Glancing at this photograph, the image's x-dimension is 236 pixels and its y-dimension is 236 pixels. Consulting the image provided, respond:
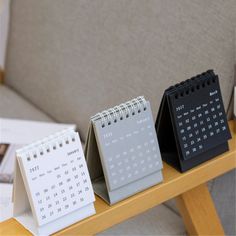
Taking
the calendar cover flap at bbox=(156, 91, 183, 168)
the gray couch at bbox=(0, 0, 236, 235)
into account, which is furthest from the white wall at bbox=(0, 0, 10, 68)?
the calendar cover flap at bbox=(156, 91, 183, 168)

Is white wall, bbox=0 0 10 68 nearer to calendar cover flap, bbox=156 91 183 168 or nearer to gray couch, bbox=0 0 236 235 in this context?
gray couch, bbox=0 0 236 235

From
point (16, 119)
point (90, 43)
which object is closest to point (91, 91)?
point (90, 43)

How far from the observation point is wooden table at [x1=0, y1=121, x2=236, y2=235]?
35.4 inches

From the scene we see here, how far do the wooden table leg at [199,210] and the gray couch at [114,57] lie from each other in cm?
9

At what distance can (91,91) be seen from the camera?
1.43m

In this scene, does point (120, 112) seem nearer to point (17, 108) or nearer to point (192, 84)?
point (192, 84)

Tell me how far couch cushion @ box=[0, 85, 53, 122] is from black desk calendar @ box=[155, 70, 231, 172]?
628mm

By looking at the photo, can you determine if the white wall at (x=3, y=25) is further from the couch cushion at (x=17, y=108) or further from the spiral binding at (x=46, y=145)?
the spiral binding at (x=46, y=145)

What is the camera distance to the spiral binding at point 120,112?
884 mm

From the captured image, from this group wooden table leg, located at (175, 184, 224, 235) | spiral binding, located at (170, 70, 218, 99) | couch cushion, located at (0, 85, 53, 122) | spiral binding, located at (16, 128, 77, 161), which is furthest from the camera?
couch cushion, located at (0, 85, 53, 122)

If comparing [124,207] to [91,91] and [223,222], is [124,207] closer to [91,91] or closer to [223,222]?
[223,222]

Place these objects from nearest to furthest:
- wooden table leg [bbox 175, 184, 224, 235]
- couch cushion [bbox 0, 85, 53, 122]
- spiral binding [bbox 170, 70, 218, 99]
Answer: spiral binding [bbox 170, 70, 218, 99] → wooden table leg [bbox 175, 184, 224, 235] → couch cushion [bbox 0, 85, 53, 122]

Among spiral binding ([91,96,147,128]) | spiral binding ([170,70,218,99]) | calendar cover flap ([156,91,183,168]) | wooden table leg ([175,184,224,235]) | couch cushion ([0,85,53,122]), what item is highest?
spiral binding ([91,96,147,128])

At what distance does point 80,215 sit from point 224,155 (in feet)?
0.99
